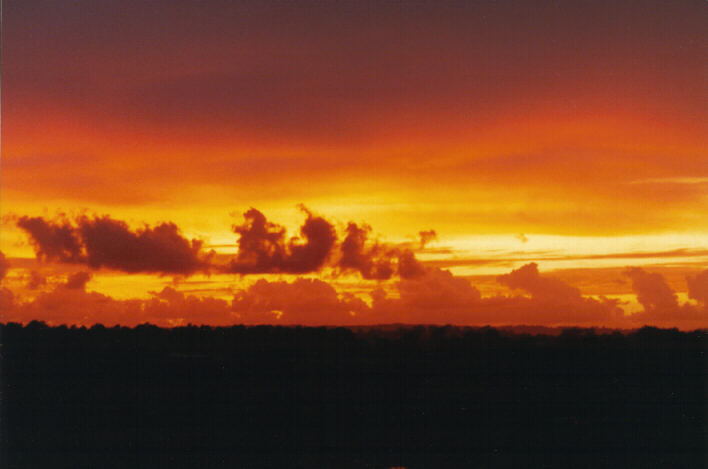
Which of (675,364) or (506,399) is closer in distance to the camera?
(506,399)

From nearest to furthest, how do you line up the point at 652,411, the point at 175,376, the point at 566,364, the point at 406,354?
the point at 652,411 → the point at 175,376 → the point at 566,364 → the point at 406,354

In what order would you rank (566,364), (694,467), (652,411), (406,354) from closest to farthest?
(694,467) < (652,411) < (566,364) < (406,354)

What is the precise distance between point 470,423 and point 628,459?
10.6 m

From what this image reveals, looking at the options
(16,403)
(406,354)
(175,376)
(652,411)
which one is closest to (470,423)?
(652,411)

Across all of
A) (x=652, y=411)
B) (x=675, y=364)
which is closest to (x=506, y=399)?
(x=652, y=411)

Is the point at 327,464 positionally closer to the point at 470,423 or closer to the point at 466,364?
the point at 470,423

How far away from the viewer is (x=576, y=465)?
104 feet

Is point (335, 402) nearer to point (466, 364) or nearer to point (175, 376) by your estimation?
point (175, 376)

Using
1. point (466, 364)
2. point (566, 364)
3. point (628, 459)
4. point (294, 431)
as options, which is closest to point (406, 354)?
point (466, 364)

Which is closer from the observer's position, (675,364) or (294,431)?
(294,431)

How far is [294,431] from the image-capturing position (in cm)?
3994

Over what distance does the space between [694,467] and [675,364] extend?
138 feet

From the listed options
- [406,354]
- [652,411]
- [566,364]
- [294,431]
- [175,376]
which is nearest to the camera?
[294,431]

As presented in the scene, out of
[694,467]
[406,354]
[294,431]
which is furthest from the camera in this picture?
[406,354]
